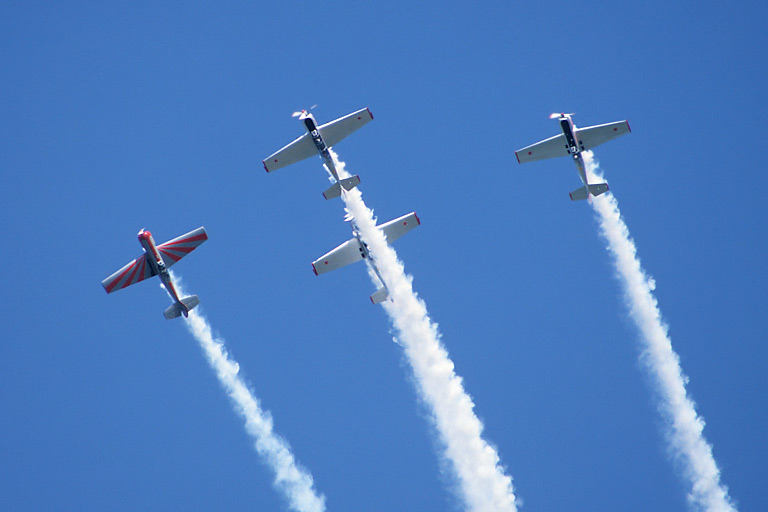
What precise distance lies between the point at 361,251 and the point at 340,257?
115 cm

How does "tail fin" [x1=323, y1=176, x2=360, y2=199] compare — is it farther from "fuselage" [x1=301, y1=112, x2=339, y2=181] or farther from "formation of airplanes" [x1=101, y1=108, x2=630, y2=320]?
"fuselage" [x1=301, y1=112, x2=339, y2=181]

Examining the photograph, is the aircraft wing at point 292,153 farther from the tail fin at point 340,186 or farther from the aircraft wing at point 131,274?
the aircraft wing at point 131,274

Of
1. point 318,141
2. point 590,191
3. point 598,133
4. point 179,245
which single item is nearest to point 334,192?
point 318,141

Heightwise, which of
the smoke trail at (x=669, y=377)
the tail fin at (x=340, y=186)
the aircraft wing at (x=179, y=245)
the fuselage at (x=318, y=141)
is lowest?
the smoke trail at (x=669, y=377)

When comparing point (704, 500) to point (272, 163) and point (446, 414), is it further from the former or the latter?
point (272, 163)

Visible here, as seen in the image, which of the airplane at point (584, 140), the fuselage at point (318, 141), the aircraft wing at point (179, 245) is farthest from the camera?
the airplane at point (584, 140)

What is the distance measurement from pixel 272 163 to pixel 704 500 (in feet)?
89.9

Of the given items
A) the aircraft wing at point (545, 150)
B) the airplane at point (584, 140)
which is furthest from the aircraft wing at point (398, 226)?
the airplane at point (584, 140)

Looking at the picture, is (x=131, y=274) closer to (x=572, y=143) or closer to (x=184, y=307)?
(x=184, y=307)

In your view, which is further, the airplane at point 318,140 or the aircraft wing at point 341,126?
the aircraft wing at point 341,126

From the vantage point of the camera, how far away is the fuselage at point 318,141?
205ft

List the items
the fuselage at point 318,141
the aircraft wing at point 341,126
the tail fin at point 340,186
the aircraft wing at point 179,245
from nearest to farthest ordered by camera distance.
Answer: the aircraft wing at point 179,245 < the tail fin at point 340,186 < the fuselage at point 318,141 < the aircraft wing at point 341,126

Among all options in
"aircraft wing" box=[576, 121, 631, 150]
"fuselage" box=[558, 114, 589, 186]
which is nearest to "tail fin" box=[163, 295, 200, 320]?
"fuselage" box=[558, 114, 589, 186]

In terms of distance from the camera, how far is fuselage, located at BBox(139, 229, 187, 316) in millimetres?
59625
